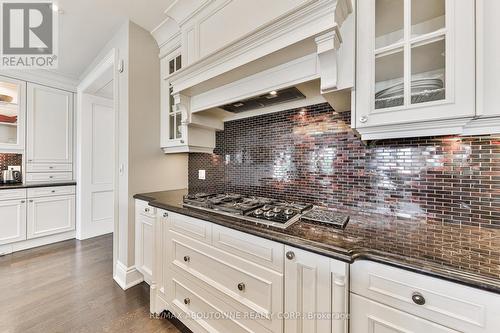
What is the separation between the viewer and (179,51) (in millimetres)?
2145

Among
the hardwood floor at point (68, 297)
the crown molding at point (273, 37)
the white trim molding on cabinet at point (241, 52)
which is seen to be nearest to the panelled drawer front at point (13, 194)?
the hardwood floor at point (68, 297)

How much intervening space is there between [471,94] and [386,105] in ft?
0.94

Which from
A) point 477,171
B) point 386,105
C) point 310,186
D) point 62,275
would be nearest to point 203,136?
point 310,186

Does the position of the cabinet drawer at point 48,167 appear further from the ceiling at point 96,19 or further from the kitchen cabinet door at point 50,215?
the ceiling at point 96,19

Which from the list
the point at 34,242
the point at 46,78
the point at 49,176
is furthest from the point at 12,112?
the point at 34,242

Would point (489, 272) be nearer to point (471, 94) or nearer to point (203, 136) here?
point (471, 94)

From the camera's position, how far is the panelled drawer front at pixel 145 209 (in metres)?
1.87

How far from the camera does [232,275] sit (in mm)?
1208

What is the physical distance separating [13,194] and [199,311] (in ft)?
10.7

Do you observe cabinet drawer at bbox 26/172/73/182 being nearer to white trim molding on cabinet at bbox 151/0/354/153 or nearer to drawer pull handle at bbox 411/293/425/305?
white trim molding on cabinet at bbox 151/0/354/153

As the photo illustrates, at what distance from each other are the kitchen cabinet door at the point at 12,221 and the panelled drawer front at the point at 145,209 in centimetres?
218

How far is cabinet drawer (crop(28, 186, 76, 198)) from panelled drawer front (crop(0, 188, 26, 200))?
0.07 metres

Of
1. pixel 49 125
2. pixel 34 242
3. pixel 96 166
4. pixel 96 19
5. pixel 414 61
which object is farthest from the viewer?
pixel 96 166

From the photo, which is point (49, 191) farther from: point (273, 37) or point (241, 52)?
point (273, 37)
